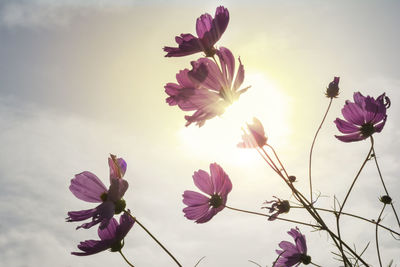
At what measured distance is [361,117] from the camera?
1.02 metres

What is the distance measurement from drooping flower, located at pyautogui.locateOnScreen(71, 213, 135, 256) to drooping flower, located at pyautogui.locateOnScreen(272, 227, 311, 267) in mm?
510

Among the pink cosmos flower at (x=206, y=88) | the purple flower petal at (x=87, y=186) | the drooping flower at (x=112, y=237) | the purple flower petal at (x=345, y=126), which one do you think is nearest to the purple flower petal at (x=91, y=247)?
the drooping flower at (x=112, y=237)

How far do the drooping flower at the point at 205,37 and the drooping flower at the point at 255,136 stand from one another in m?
0.18

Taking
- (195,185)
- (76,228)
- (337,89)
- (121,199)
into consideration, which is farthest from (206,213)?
(337,89)

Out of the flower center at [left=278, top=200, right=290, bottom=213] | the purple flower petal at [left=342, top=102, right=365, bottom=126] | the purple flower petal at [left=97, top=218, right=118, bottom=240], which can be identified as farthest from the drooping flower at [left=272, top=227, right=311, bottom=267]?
the purple flower petal at [left=97, top=218, right=118, bottom=240]

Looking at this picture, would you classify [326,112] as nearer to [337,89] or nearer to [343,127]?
[343,127]

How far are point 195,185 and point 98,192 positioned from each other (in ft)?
1.00

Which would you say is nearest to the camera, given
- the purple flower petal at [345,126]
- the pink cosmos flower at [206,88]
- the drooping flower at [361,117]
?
the pink cosmos flower at [206,88]

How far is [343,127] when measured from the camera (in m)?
1.06

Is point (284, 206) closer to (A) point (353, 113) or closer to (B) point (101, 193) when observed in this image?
(A) point (353, 113)

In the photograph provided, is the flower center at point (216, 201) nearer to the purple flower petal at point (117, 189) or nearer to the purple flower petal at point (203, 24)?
the purple flower petal at point (117, 189)

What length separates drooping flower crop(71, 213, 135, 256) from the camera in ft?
2.78

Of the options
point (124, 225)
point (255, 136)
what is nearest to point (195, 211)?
point (124, 225)

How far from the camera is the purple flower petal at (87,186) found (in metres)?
0.87
